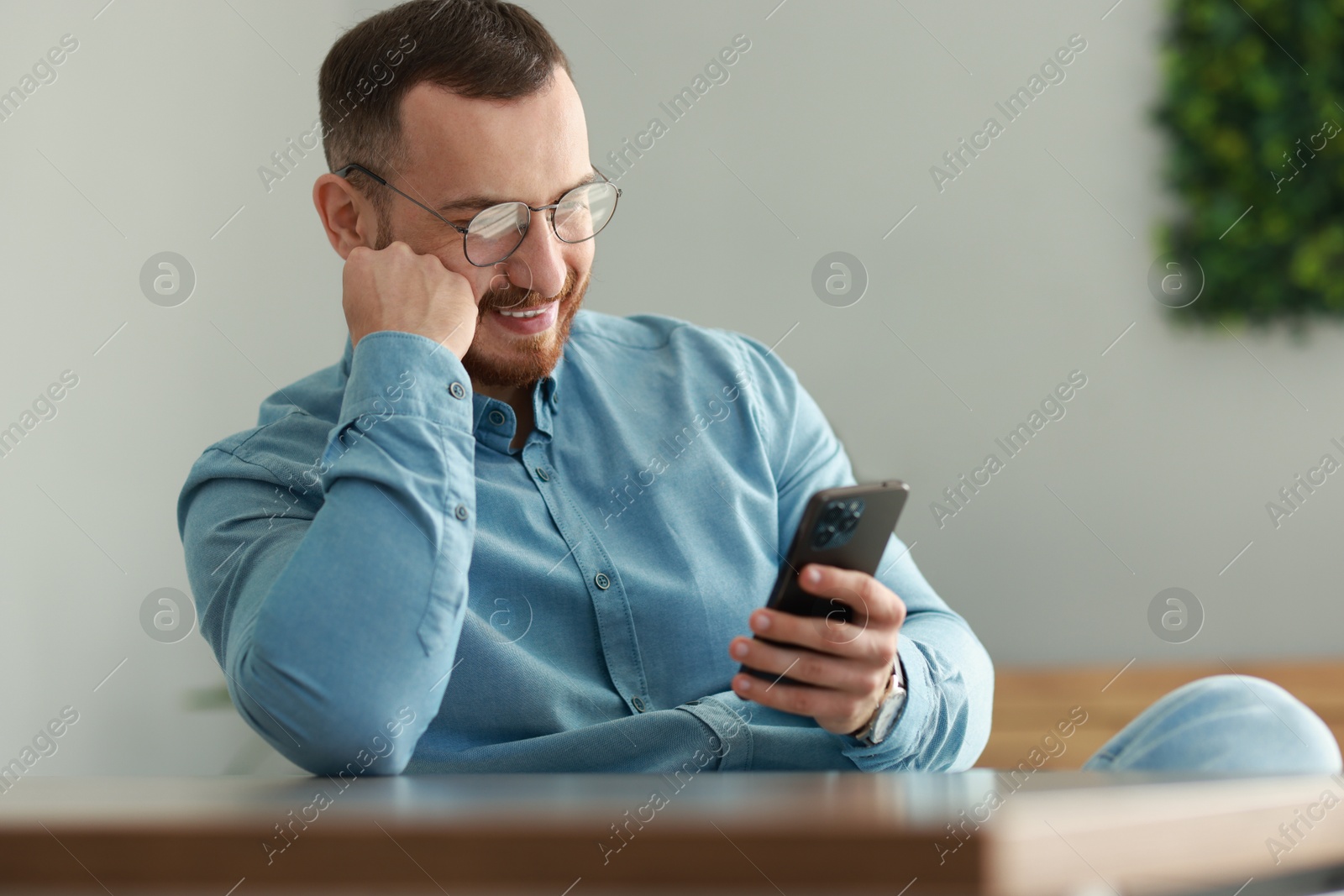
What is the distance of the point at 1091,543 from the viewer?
10.3ft

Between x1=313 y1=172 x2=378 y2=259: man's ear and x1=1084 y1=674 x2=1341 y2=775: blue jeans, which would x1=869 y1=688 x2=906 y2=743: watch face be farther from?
x1=313 y1=172 x2=378 y2=259: man's ear

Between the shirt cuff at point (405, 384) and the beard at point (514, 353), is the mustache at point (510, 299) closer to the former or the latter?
the beard at point (514, 353)

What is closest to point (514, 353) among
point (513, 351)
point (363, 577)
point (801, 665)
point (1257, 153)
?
point (513, 351)

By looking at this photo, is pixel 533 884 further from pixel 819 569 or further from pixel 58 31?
pixel 58 31

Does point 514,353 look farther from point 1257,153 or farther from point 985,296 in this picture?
point 1257,153

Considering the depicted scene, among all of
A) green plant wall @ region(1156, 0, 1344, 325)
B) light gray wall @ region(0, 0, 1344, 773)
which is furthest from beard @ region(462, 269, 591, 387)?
green plant wall @ region(1156, 0, 1344, 325)

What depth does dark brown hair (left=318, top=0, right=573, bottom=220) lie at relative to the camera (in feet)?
3.81

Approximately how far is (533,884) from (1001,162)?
3027 mm

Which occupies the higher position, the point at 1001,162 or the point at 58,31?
the point at 1001,162

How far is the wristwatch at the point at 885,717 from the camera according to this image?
3.10ft

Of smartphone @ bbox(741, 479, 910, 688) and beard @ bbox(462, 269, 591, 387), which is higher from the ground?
smartphone @ bbox(741, 479, 910, 688)

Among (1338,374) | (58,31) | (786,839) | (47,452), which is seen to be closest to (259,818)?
(786,839)

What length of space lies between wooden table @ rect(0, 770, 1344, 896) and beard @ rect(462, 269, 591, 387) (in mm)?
690

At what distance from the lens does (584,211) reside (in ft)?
3.92
